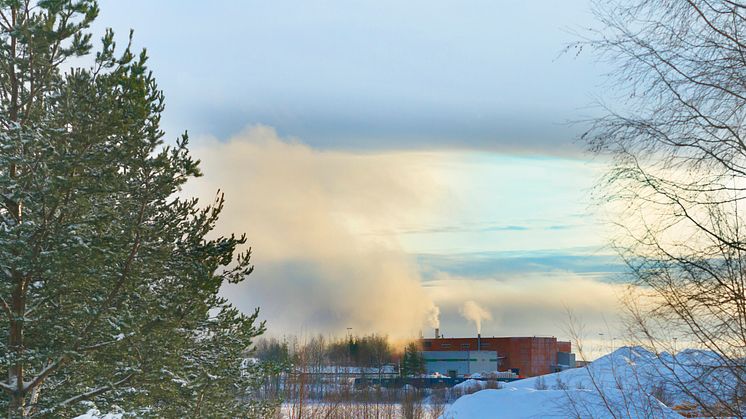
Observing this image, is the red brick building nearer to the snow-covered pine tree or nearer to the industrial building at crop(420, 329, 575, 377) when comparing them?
the industrial building at crop(420, 329, 575, 377)

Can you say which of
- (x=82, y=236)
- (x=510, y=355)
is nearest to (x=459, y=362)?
(x=510, y=355)

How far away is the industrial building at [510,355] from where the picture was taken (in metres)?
87.3

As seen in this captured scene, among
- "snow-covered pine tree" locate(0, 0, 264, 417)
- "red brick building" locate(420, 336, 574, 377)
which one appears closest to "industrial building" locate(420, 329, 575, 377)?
"red brick building" locate(420, 336, 574, 377)

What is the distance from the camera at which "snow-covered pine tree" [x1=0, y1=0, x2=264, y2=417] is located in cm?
1037

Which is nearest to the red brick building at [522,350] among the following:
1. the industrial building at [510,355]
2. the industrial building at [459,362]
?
the industrial building at [510,355]

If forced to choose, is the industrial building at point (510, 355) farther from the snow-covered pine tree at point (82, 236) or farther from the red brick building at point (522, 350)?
the snow-covered pine tree at point (82, 236)

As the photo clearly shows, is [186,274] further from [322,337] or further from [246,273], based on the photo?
[322,337]

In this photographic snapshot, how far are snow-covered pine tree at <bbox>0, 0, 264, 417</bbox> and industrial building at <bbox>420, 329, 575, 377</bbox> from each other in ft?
260

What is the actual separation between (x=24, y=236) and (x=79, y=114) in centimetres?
192

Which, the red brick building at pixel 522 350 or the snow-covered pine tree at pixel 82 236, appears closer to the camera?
the snow-covered pine tree at pixel 82 236

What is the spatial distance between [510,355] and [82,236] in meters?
82.5

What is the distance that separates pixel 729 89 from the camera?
5715mm

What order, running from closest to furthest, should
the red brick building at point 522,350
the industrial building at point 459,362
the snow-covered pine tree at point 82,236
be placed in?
the snow-covered pine tree at point 82,236 < the red brick building at point 522,350 < the industrial building at point 459,362

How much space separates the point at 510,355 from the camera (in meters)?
88.8
